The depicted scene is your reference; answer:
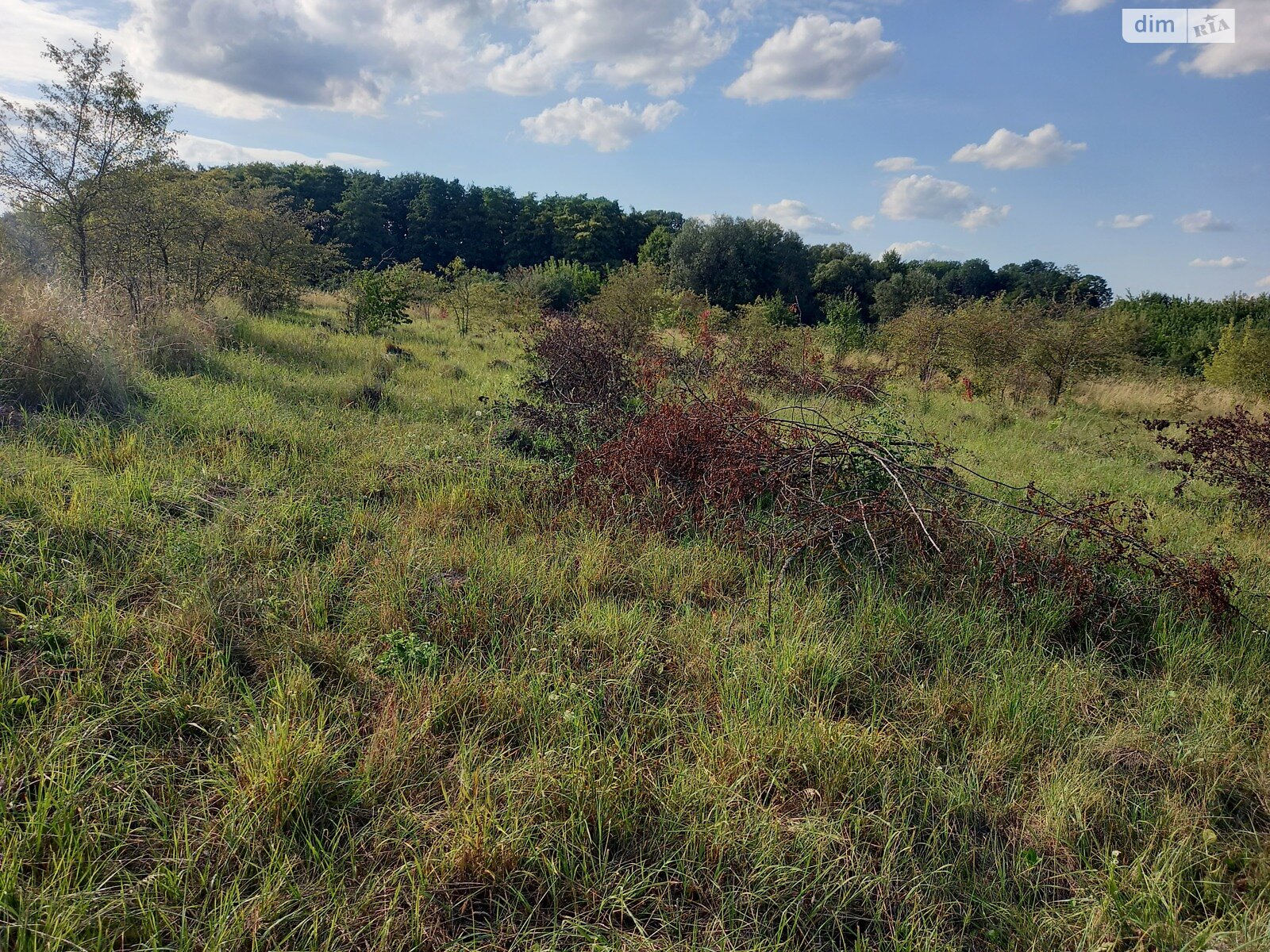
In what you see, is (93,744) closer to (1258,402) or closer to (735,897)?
(735,897)

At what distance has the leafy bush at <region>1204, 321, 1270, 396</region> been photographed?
14594mm

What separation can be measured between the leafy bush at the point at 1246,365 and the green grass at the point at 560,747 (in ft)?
52.6

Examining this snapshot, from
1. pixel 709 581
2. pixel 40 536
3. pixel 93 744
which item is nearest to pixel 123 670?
pixel 93 744

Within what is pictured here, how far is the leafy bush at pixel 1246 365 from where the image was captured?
1459 centimetres

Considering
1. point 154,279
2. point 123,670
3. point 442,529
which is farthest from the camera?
point 154,279

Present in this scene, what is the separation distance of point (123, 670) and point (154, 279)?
42.2 ft

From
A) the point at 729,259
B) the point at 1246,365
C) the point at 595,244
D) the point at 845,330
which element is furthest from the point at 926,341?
the point at 595,244

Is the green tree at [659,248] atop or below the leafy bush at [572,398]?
atop

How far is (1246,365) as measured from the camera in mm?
14953

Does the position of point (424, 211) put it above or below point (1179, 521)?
above

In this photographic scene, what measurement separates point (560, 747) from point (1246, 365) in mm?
19517

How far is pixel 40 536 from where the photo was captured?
3166mm

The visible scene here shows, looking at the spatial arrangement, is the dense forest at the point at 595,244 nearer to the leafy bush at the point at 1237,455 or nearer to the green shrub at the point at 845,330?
the green shrub at the point at 845,330

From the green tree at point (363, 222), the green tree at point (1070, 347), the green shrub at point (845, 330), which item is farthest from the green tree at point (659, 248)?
the green tree at point (1070, 347)
